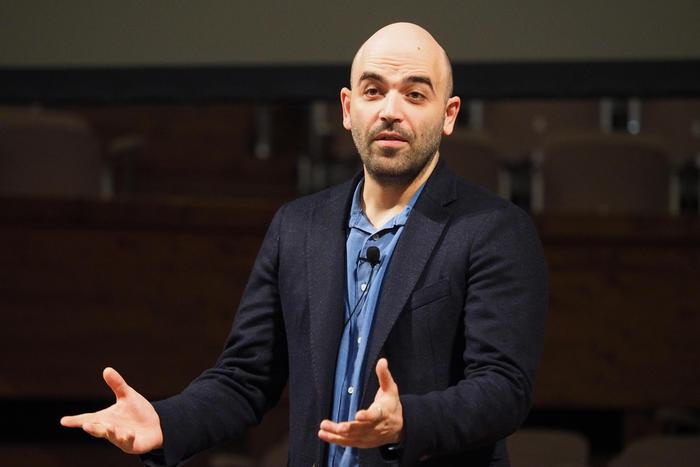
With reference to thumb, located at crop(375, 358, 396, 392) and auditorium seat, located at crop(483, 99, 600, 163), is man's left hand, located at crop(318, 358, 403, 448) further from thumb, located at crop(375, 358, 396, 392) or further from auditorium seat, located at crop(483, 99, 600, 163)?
auditorium seat, located at crop(483, 99, 600, 163)

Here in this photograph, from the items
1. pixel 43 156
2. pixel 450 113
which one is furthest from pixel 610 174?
pixel 450 113

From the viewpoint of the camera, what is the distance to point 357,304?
1110 millimetres

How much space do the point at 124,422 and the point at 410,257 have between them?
276 mm

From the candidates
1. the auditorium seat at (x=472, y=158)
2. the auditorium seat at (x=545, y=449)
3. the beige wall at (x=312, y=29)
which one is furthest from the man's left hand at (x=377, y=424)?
the auditorium seat at (x=472, y=158)

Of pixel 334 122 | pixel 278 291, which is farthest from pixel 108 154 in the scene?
pixel 278 291

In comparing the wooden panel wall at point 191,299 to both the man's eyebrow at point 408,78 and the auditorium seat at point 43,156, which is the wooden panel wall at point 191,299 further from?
the man's eyebrow at point 408,78

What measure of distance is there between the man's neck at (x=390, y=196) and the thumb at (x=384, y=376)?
0.23 metres

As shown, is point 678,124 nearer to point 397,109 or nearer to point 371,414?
point 397,109

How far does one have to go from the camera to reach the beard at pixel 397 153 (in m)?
1.10

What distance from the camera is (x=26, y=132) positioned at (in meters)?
2.78

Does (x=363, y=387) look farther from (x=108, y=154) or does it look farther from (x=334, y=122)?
(x=334, y=122)

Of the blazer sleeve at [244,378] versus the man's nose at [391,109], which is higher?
the man's nose at [391,109]

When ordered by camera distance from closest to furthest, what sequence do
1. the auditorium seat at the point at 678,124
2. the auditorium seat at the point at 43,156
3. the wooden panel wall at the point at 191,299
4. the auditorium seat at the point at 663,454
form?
the auditorium seat at the point at 663,454
the wooden panel wall at the point at 191,299
the auditorium seat at the point at 43,156
the auditorium seat at the point at 678,124

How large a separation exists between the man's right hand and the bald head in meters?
0.33
